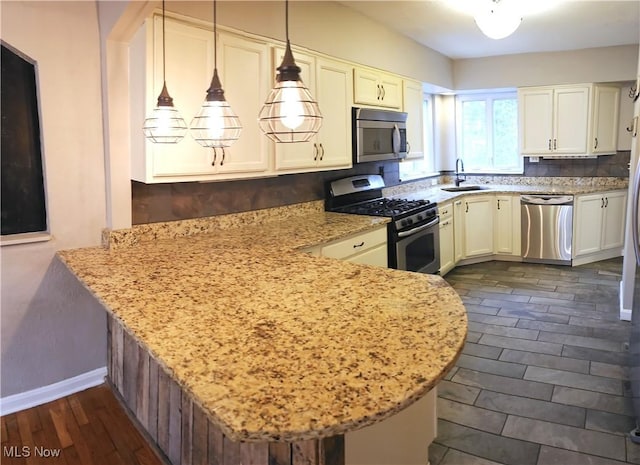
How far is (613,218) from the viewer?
575cm

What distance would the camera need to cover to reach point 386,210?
13.3ft

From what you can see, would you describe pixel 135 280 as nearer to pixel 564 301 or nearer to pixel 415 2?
pixel 415 2

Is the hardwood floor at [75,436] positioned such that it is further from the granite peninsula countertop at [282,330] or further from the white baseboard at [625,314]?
the white baseboard at [625,314]

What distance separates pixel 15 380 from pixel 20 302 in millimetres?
417

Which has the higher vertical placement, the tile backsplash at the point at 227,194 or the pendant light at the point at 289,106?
the pendant light at the point at 289,106

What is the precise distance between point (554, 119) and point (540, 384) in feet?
13.2

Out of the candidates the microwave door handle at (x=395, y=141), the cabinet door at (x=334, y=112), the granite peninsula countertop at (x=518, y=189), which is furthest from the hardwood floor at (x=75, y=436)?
the granite peninsula countertop at (x=518, y=189)

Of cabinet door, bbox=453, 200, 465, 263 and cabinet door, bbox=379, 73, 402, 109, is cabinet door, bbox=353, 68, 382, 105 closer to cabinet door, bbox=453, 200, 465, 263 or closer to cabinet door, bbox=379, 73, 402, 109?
cabinet door, bbox=379, 73, 402, 109

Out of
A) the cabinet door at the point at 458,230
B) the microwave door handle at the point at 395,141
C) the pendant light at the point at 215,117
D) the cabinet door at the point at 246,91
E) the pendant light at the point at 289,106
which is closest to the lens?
the pendant light at the point at 289,106

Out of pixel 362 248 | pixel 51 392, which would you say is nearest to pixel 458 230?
pixel 362 248

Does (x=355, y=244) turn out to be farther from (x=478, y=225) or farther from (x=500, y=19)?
(x=478, y=225)

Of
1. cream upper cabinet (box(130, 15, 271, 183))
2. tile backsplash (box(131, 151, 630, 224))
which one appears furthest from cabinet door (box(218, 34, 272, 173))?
tile backsplash (box(131, 151, 630, 224))

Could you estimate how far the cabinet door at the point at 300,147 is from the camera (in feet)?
10.2

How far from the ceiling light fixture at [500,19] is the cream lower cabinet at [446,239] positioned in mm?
2032
